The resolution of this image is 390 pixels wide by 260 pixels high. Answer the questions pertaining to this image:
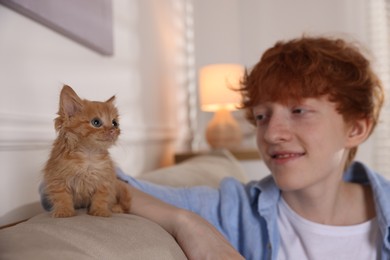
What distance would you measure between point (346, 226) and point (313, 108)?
1.22ft

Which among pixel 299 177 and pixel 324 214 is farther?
pixel 324 214

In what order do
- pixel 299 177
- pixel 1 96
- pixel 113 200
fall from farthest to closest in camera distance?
pixel 299 177
pixel 1 96
pixel 113 200

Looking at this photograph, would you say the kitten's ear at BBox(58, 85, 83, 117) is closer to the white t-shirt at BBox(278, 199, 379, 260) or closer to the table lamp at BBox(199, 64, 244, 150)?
the white t-shirt at BBox(278, 199, 379, 260)

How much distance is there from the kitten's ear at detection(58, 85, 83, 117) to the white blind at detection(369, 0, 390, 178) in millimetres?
3335

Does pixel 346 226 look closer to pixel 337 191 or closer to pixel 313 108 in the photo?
pixel 337 191

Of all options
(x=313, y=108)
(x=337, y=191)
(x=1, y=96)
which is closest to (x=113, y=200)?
(x=1, y=96)

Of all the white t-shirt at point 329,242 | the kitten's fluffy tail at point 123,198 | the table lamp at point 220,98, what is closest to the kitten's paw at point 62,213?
the kitten's fluffy tail at point 123,198

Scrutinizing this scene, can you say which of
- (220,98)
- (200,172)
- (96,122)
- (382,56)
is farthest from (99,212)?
(382,56)

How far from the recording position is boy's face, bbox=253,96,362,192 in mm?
1190

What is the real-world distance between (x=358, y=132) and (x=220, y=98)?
1.69m

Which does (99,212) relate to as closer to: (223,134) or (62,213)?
(62,213)

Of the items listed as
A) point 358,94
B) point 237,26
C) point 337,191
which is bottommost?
point 337,191

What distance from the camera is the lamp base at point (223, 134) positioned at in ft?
9.85

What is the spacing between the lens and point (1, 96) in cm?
103
